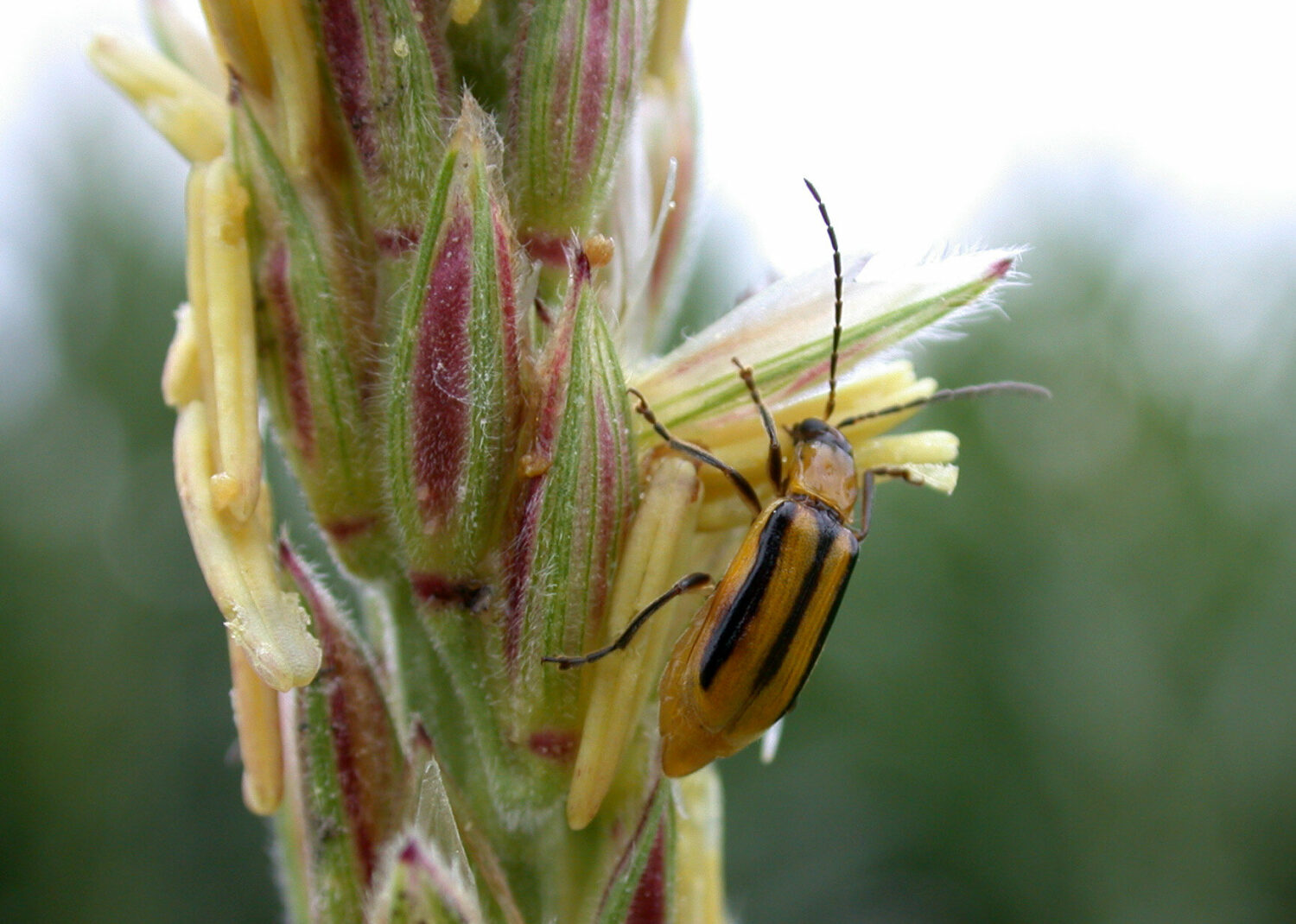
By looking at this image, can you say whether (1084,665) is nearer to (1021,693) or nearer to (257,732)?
(1021,693)

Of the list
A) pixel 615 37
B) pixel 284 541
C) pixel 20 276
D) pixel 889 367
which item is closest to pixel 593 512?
pixel 284 541

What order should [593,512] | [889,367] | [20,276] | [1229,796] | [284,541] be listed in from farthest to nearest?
[20,276] → [1229,796] → [889,367] → [284,541] → [593,512]

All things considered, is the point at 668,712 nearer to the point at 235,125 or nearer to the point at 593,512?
the point at 593,512

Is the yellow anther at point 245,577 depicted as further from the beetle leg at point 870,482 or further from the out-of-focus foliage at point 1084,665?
the out-of-focus foliage at point 1084,665

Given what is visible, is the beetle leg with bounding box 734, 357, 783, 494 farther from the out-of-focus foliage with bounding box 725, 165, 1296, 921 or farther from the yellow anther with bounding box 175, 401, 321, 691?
the out-of-focus foliage with bounding box 725, 165, 1296, 921

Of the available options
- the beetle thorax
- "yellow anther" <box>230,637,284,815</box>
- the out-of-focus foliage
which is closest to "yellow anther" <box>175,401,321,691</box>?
"yellow anther" <box>230,637,284,815</box>

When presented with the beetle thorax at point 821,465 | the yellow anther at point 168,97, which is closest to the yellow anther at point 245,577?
the yellow anther at point 168,97
